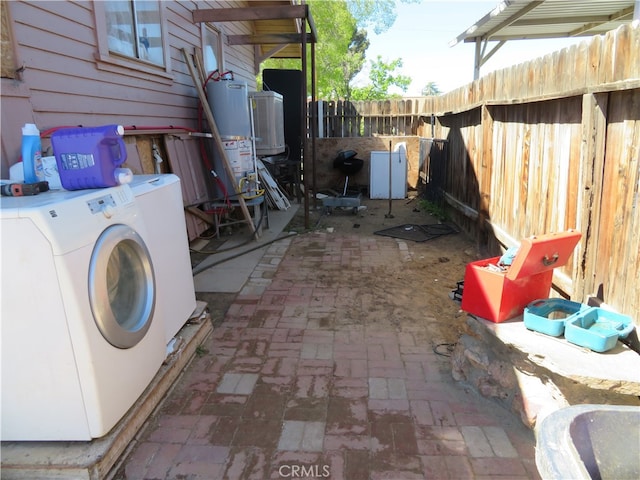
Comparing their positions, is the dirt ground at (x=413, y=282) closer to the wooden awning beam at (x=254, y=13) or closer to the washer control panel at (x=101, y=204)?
the washer control panel at (x=101, y=204)

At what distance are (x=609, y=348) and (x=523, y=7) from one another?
705 centimetres

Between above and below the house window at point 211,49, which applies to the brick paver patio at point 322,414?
below

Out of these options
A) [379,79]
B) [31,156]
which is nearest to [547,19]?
[31,156]

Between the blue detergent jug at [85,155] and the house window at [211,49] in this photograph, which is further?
the house window at [211,49]

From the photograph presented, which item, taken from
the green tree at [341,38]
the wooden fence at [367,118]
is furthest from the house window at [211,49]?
the green tree at [341,38]

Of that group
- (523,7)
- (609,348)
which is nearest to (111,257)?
(609,348)

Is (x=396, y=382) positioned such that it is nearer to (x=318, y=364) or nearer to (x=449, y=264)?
(x=318, y=364)

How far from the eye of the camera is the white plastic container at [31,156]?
7.55 ft

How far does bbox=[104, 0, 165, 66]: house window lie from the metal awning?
537cm

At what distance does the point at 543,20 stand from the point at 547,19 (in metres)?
0.08

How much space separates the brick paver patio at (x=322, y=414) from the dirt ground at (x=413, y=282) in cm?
21

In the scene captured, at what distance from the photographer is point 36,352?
6.12 feet

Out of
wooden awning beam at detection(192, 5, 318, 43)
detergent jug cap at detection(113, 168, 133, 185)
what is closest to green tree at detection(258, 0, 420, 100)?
wooden awning beam at detection(192, 5, 318, 43)

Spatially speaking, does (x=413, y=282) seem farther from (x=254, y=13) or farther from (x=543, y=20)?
(x=543, y=20)
